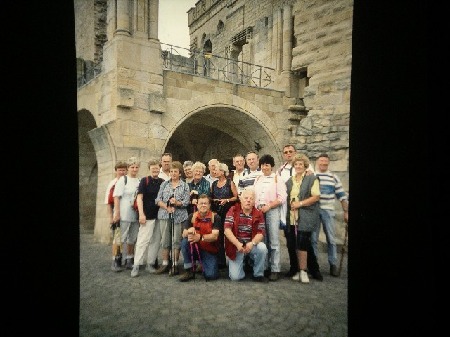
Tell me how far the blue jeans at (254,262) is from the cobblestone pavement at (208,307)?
0.12 m

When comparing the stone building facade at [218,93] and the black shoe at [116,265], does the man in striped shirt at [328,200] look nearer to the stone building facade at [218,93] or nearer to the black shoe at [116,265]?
the stone building facade at [218,93]

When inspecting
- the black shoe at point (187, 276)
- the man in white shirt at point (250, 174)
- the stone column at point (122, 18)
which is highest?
the stone column at point (122, 18)

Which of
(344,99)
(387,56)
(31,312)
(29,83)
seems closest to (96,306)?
(31,312)

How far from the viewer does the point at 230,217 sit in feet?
16.0

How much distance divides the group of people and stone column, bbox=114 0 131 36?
3881mm

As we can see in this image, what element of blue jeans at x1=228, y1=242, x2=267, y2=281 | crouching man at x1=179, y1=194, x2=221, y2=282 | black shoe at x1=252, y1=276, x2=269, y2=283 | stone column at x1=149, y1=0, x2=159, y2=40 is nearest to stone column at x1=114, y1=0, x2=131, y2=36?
stone column at x1=149, y1=0, x2=159, y2=40

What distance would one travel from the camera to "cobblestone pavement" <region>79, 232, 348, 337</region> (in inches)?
121

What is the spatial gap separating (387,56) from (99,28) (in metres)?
12.6

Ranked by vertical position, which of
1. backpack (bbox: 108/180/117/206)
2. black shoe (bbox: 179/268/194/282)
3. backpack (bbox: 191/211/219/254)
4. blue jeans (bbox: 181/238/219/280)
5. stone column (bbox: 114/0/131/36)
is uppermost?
stone column (bbox: 114/0/131/36)

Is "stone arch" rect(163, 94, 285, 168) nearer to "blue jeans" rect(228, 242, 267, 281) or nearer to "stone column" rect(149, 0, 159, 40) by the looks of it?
"stone column" rect(149, 0, 159, 40)

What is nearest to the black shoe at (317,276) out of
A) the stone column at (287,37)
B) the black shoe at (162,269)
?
the black shoe at (162,269)

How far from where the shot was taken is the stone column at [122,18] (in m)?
8.10

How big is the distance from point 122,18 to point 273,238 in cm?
594

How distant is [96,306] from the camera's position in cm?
372
